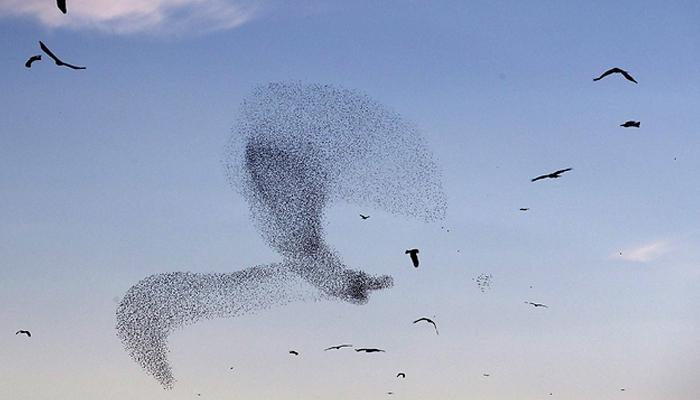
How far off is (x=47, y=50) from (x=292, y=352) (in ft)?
96.4

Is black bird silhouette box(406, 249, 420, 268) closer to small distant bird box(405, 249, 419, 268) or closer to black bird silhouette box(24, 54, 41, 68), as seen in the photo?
small distant bird box(405, 249, 419, 268)

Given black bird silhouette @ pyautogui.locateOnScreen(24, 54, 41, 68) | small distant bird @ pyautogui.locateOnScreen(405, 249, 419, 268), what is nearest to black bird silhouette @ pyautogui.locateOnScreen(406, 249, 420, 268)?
small distant bird @ pyautogui.locateOnScreen(405, 249, 419, 268)

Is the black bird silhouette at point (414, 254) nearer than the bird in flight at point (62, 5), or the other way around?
the bird in flight at point (62, 5)

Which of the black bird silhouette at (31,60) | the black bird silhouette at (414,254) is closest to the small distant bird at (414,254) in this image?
the black bird silhouette at (414,254)

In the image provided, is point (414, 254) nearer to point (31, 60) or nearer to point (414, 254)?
point (414, 254)

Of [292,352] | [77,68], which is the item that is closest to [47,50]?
[77,68]

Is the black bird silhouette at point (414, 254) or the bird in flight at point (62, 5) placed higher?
the bird in flight at point (62, 5)

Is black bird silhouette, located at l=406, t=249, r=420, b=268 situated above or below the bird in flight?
below

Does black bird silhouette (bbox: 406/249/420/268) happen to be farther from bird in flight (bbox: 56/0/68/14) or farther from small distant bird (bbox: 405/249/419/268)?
bird in flight (bbox: 56/0/68/14)

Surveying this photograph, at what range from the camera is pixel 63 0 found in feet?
120

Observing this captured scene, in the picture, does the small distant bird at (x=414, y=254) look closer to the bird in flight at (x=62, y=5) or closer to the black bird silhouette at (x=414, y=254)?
the black bird silhouette at (x=414, y=254)

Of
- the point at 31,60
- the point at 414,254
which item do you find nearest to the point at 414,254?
the point at 414,254

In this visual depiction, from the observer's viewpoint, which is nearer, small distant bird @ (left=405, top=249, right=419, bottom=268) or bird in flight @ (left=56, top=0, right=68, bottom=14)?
bird in flight @ (left=56, top=0, right=68, bottom=14)

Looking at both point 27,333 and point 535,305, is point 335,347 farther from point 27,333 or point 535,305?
point 27,333
